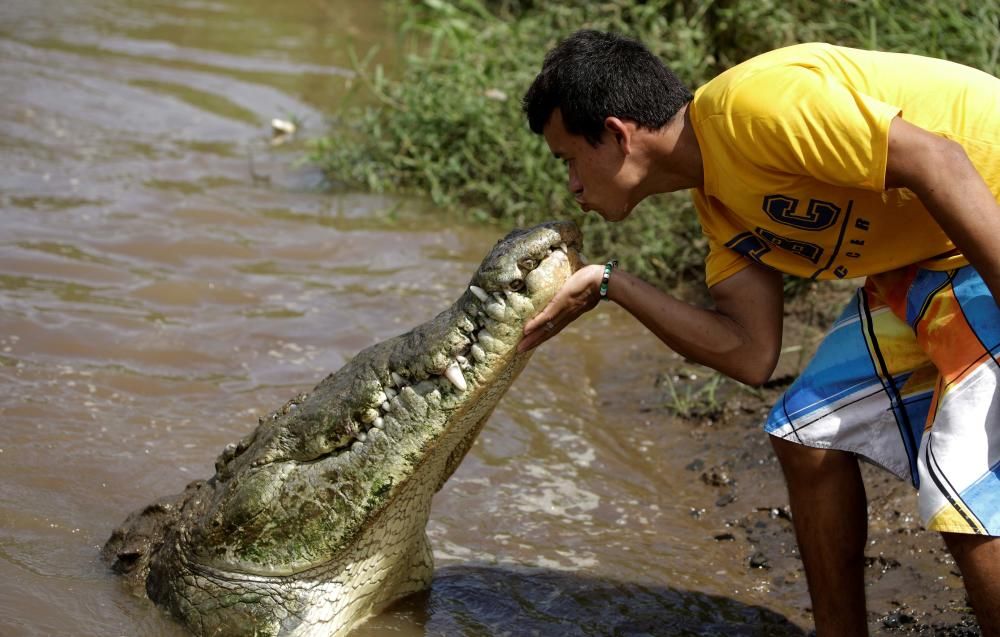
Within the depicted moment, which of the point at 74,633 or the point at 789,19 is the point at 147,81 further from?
the point at 74,633

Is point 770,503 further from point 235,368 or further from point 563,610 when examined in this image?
point 235,368

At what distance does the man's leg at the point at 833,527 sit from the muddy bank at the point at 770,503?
0.38 meters

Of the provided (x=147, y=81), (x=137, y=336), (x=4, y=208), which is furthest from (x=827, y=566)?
(x=147, y=81)

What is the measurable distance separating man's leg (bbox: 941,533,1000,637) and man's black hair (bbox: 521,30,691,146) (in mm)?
1108

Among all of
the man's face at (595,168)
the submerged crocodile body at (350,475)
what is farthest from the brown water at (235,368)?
the man's face at (595,168)

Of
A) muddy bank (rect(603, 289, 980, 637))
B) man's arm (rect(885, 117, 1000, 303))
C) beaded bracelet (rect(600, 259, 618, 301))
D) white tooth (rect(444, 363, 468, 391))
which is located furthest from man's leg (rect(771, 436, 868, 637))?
white tooth (rect(444, 363, 468, 391))

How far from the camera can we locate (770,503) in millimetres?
3906

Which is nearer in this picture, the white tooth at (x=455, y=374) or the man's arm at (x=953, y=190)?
the man's arm at (x=953, y=190)

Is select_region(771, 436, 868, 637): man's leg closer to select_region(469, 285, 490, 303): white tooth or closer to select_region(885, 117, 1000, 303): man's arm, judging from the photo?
select_region(885, 117, 1000, 303): man's arm

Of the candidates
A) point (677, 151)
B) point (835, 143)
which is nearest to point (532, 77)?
point (677, 151)

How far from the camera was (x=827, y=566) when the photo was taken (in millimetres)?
2861

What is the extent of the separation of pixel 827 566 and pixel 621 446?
1609 mm

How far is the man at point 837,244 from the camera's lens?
2340 mm

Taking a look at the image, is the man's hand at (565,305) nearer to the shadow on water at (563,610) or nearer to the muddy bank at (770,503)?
the shadow on water at (563,610)
